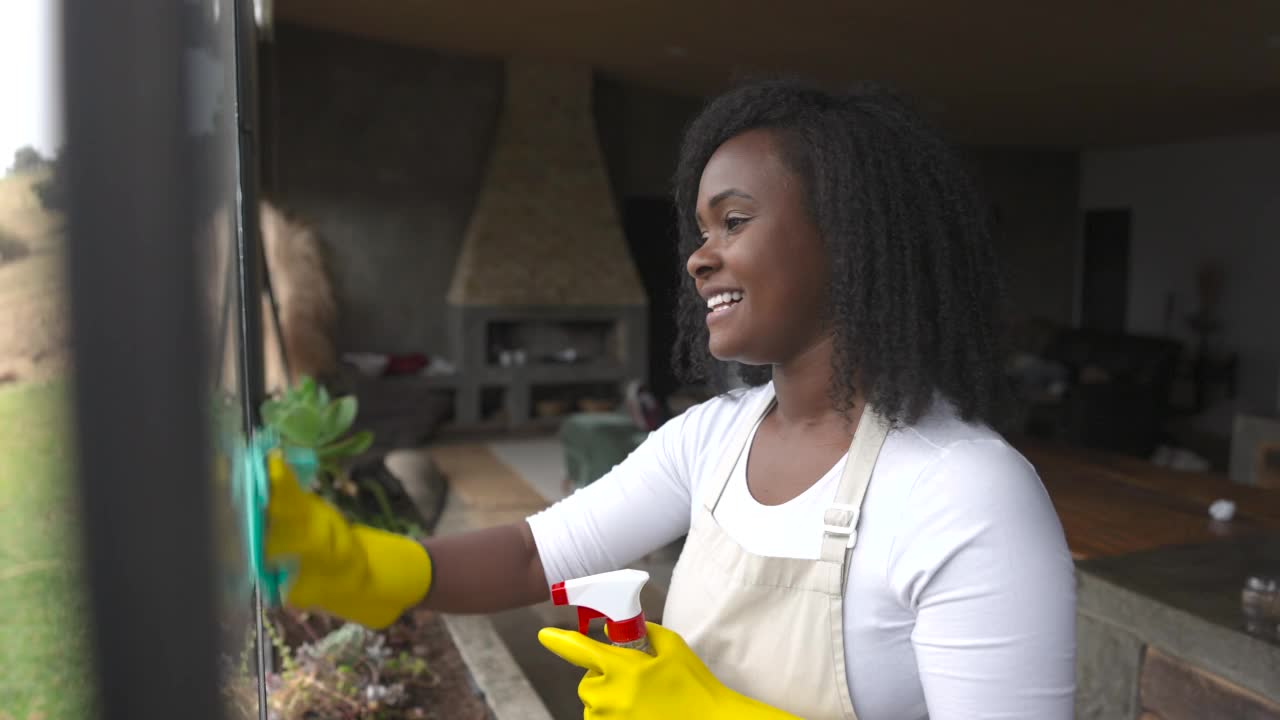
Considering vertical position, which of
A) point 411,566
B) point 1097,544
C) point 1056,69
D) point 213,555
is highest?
point 1056,69

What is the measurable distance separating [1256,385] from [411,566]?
9.07 m

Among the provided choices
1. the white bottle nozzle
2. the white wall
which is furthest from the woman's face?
the white wall

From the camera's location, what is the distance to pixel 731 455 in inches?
39.7

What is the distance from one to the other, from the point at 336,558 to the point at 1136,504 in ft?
6.51

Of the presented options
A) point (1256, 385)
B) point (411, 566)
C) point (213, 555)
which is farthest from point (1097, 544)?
point (1256, 385)

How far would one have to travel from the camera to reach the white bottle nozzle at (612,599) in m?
0.78

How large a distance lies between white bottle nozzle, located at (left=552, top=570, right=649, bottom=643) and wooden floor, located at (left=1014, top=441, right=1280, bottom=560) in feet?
4.04

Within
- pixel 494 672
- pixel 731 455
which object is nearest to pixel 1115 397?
pixel 494 672

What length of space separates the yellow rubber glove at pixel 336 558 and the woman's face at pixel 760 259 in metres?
0.38

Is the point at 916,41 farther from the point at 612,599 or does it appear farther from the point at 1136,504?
the point at 612,599

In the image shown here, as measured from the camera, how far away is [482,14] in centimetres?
512

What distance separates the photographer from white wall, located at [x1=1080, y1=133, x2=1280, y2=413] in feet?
26.1

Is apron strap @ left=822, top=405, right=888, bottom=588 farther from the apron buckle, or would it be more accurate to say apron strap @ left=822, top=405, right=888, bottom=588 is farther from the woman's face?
the woman's face

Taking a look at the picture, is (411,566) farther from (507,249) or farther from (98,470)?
(507,249)
